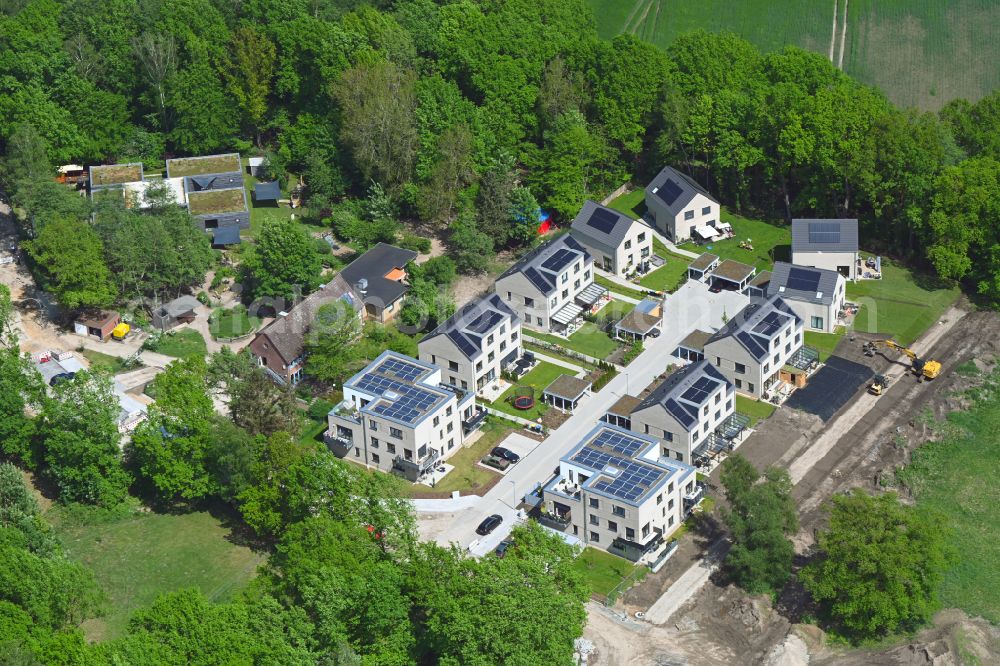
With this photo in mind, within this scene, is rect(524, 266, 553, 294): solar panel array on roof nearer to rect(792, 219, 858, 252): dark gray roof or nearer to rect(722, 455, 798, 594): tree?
rect(792, 219, 858, 252): dark gray roof

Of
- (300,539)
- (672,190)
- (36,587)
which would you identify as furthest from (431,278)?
(36,587)

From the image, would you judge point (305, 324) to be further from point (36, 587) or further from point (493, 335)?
point (36, 587)

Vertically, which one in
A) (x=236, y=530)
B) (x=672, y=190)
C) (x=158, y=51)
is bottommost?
(x=236, y=530)

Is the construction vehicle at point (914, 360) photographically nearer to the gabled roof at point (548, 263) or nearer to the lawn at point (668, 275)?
the lawn at point (668, 275)

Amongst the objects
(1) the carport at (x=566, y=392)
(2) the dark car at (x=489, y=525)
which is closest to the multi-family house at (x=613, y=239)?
(1) the carport at (x=566, y=392)

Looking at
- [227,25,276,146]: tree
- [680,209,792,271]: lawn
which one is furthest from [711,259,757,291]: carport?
[227,25,276,146]: tree

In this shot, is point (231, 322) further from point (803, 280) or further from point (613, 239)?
point (803, 280)
